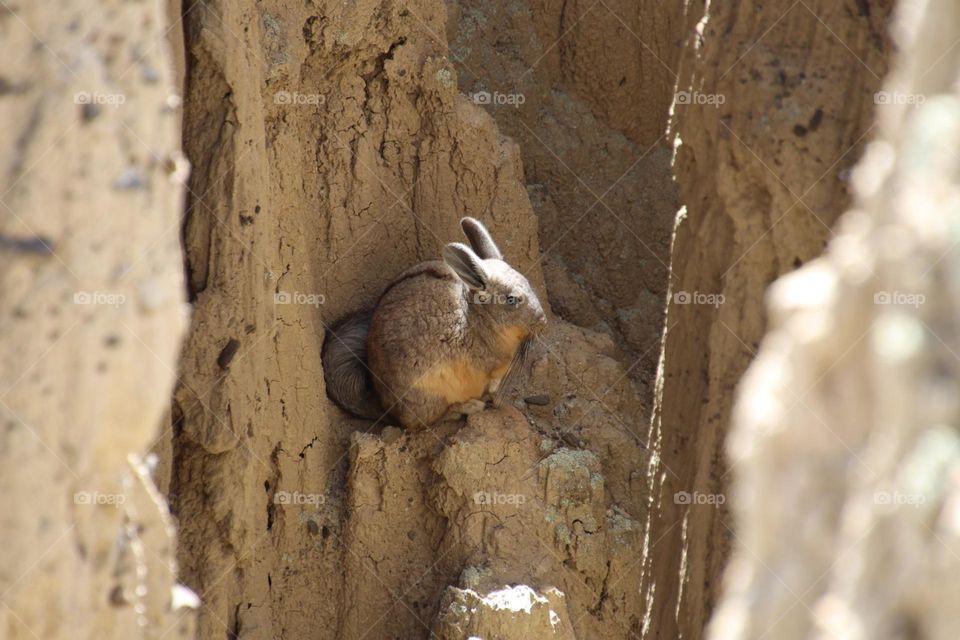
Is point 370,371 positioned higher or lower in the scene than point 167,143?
lower

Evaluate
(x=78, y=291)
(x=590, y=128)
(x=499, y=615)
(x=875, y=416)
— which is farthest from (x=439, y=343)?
(x=875, y=416)

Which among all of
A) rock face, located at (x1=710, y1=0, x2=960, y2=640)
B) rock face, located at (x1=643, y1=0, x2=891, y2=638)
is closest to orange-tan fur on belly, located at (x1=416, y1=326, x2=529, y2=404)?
rock face, located at (x1=643, y1=0, x2=891, y2=638)

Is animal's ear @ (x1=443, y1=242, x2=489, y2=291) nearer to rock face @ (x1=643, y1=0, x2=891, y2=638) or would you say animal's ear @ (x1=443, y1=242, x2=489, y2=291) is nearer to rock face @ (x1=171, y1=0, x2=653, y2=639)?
rock face @ (x1=171, y1=0, x2=653, y2=639)

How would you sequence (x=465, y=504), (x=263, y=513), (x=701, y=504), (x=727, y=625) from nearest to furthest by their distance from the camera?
(x=727, y=625)
(x=701, y=504)
(x=263, y=513)
(x=465, y=504)

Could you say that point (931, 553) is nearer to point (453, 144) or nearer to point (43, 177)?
point (43, 177)

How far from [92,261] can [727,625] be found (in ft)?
5.62

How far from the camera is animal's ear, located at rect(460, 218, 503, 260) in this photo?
20.2ft

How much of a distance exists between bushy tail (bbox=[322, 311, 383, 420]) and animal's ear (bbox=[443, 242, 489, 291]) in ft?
2.09

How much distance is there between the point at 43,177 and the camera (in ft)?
8.21

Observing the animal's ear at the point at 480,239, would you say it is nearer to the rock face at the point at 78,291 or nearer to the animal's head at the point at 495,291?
the animal's head at the point at 495,291

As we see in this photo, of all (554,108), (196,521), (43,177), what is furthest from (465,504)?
(43,177)

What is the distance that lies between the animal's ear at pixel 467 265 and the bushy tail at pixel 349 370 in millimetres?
637

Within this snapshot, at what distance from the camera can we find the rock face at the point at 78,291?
248 centimetres

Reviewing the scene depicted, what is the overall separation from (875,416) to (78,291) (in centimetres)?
185
